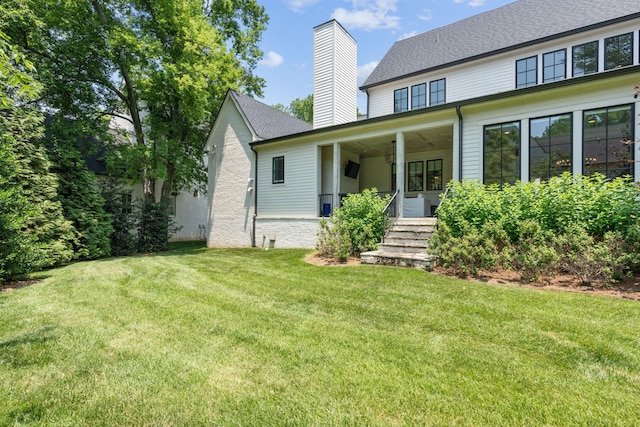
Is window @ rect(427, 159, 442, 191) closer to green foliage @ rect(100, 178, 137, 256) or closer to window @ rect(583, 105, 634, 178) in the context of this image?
window @ rect(583, 105, 634, 178)

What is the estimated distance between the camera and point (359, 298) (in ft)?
16.0

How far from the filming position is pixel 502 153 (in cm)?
857

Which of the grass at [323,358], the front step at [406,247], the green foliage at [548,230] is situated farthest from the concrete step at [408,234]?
the grass at [323,358]

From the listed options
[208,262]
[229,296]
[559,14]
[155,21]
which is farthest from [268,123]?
[559,14]

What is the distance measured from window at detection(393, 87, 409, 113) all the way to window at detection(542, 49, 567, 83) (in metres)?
5.36

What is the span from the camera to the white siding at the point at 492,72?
1088 centimetres

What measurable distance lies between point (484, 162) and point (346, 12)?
1176 centimetres

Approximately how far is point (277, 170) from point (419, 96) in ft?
25.1

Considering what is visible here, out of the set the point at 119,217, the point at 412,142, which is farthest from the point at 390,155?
the point at 119,217

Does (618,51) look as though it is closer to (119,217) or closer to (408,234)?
(408,234)

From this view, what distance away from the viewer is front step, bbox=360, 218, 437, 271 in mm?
7012

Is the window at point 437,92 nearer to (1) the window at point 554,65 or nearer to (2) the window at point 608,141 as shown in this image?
(1) the window at point 554,65

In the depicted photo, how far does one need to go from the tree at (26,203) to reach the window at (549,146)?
11388 mm

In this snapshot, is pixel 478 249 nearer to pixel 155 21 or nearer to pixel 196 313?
pixel 196 313
